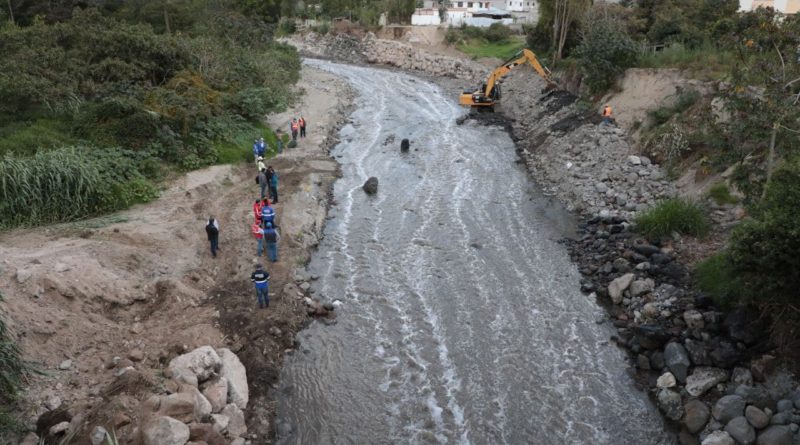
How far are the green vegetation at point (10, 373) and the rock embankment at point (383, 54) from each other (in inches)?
1963

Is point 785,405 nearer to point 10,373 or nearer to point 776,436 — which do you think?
point 776,436

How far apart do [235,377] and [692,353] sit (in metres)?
11.1

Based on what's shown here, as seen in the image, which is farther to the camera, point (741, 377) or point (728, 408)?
point (741, 377)

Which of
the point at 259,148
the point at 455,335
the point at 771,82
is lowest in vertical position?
the point at 455,335

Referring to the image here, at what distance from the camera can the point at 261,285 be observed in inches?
599

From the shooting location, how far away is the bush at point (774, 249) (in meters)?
10.9

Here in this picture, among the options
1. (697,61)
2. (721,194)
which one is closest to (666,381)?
(721,194)

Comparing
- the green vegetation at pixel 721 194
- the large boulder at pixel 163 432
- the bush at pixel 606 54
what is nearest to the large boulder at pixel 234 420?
the large boulder at pixel 163 432

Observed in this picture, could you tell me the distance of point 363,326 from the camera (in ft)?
50.9

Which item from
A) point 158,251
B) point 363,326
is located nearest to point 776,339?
point 363,326

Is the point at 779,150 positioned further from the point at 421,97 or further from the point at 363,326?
the point at 421,97

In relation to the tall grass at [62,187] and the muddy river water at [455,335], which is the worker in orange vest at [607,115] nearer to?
the muddy river water at [455,335]

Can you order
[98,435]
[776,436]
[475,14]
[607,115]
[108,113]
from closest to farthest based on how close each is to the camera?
1. [98,435]
2. [776,436]
3. [108,113]
4. [607,115]
5. [475,14]

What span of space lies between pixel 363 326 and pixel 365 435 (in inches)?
164
